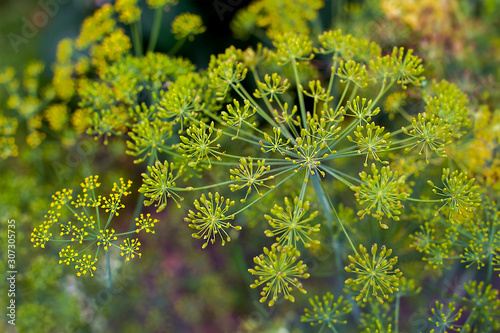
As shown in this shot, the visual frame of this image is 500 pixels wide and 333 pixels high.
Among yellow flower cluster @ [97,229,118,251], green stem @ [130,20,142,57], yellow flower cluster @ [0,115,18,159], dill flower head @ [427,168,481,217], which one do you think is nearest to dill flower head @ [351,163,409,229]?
dill flower head @ [427,168,481,217]

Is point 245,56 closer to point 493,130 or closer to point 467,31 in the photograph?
point 493,130

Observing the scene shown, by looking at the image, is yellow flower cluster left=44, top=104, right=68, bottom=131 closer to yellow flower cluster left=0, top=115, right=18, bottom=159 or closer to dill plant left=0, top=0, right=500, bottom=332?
dill plant left=0, top=0, right=500, bottom=332

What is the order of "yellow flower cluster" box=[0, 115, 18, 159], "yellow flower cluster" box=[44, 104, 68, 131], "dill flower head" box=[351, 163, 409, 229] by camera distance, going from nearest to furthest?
1. "dill flower head" box=[351, 163, 409, 229]
2. "yellow flower cluster" box=[0, 115, 18, 159]
3. "yellow flower cluster" box=[44, 104, 68, 131]

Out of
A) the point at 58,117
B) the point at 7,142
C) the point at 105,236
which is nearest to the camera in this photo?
the point at 105,236

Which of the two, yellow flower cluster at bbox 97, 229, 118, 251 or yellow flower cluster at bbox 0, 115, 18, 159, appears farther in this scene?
yellow flower cluster at bbox 0, 115, 18, 159

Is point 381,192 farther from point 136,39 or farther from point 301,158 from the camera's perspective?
point 136,39

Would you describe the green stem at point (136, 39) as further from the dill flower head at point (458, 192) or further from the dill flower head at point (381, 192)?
the dill flower head at point (458, 192)

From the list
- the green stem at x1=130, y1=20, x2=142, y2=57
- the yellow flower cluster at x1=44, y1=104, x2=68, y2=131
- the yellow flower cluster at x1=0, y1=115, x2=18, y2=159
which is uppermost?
the green stem at x1=130, y1=20, x2=142, y2=57

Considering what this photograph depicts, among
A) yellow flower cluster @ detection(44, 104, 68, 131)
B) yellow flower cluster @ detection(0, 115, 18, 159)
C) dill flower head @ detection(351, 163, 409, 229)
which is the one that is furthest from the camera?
yellow flower cluster @ detection(44, 104, 68, 131)

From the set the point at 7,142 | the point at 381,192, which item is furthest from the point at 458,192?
the point at 7,142

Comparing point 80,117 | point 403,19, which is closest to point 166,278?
point 80,117

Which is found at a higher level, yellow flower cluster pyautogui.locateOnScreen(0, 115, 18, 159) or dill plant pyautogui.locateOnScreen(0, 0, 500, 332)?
yellow flower cluster pyautogui.locateOnScreen(0, 115, 18, 159)
